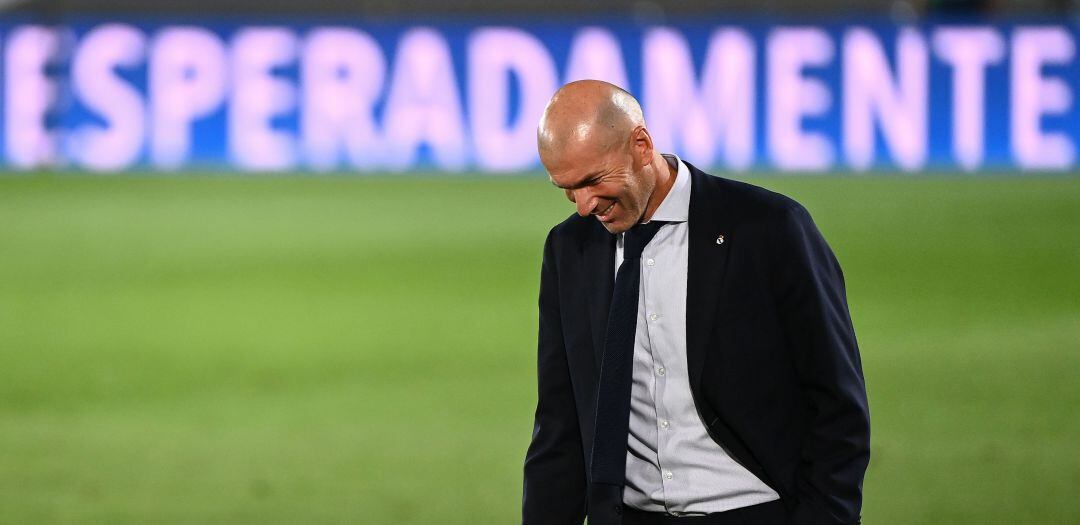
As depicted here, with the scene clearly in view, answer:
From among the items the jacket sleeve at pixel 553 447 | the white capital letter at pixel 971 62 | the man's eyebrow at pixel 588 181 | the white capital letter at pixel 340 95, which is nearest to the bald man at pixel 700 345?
the man's eyebrow at pixel 588 181

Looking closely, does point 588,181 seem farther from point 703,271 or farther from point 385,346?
point 385,346

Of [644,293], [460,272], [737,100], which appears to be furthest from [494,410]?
[737,100]

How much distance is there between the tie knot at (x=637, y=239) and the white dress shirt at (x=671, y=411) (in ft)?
0.05

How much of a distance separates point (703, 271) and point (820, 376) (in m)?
0.29

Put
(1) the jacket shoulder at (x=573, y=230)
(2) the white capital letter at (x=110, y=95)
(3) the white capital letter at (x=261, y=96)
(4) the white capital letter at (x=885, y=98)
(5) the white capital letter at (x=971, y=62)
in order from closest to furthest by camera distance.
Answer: (1) the jacket shoulder at (x=573, y=230), (5) the white capital letter at (x=971, y=62), (4) the white capital letter at (x=885, y=98), (3) the white capital letter at (x=261, y=96), (2) the white capital letter at (x=110, y=95)

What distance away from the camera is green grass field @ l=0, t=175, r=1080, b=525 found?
5.96 m

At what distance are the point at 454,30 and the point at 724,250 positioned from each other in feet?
42.0

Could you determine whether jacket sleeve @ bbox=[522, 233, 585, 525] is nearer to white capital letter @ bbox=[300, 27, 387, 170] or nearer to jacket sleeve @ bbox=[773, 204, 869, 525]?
jacket sleeve @ bbox=[773, 204, 869, 525]

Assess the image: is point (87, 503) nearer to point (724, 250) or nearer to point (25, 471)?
point (25, 471)

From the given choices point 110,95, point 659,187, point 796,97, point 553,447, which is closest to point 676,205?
point 659,187

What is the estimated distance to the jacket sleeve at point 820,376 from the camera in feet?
8.84

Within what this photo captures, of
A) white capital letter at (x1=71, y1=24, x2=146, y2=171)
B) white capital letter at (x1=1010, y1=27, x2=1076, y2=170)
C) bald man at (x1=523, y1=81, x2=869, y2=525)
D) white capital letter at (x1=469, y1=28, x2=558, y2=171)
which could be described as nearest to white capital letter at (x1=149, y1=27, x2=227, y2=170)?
white capital letter at (x1=71, y1=24, x2=146, y2=171)

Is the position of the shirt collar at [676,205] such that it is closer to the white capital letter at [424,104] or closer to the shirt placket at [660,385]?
the shirt placket at [660,385]

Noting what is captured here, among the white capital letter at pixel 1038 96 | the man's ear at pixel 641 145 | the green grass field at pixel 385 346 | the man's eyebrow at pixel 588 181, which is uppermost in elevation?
the white capital letter at pixel 1038 96
